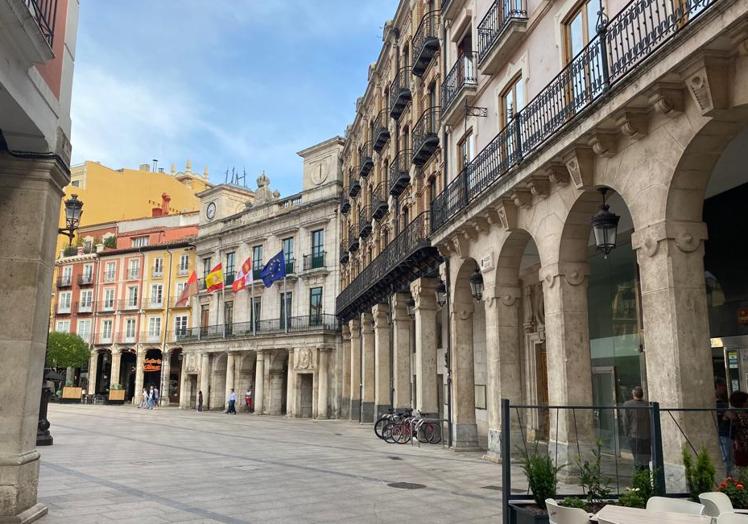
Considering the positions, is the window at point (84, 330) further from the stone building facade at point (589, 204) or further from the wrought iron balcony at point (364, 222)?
the stone building facade at point (589, 204)

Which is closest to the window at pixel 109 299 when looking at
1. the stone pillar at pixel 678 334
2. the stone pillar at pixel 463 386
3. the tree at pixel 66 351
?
the tree at pixel 66 351

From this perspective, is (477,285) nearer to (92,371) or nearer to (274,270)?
(274,270)

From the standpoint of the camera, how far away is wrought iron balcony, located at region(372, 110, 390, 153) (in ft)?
92.5

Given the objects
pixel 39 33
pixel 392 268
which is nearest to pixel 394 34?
pixel 392 268

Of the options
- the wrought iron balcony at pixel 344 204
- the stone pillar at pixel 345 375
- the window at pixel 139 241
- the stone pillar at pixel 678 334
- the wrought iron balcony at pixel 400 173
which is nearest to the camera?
the stone pillar at pixel 678 334

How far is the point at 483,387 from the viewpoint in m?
19.9

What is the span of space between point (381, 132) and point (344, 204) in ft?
32.8

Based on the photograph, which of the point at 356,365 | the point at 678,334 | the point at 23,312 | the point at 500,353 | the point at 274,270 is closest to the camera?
the point at 23,312

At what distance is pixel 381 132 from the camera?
28.2 metres

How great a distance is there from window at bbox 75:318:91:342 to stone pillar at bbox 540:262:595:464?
55.7 m

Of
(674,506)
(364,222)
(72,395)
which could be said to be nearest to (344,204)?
(364,222)

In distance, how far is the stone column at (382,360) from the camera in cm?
2595

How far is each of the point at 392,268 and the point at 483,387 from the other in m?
5.05

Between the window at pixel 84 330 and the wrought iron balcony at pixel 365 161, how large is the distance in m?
36.8
